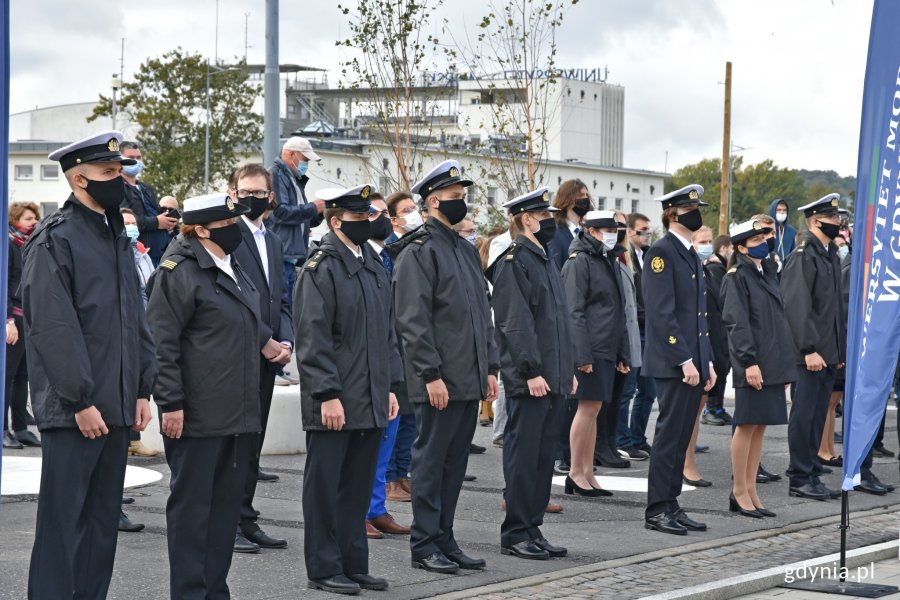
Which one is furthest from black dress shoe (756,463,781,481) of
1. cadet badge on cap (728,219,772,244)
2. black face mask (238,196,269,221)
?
A: black face mask (238,196,269,221)

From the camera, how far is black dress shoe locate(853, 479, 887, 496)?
1232 centimetres

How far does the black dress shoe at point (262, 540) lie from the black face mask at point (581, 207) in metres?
4.68

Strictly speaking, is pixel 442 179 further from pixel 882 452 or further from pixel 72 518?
pixel 882 452

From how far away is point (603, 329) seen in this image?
39.9 feet

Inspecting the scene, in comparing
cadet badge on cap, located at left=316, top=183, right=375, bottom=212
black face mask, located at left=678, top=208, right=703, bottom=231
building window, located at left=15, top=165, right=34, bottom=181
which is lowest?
cadet badge on cap, located at left=316, top=183, right=375, bottom=212

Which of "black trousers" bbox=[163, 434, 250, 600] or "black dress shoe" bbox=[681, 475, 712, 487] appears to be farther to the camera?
"black dress shoe" bbox=[681, 475, 712, 487]

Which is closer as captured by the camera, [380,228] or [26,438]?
[380,228]

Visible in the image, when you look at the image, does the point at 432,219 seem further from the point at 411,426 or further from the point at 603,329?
the point at 603,329

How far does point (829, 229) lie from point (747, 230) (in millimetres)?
1570

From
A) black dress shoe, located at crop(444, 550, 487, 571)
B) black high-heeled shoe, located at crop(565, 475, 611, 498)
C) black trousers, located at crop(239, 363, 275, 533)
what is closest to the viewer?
black dress shoe, located at crop(444, 550, 487, 571)

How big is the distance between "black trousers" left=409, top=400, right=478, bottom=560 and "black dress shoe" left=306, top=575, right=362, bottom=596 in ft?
2.66

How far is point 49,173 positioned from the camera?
8700cm

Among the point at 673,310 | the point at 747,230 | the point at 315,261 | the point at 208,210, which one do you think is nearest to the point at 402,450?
the point at 673,310

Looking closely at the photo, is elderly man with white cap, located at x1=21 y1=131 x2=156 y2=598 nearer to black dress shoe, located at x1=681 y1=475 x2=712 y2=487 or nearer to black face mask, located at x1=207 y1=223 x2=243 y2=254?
black face mask, located at x1=207 y1=223 x2=243 y2=254
